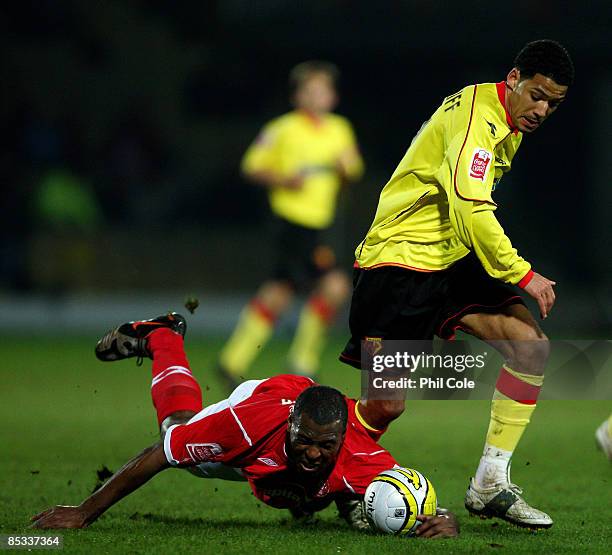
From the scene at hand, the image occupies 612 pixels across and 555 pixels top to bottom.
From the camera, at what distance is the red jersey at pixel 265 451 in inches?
201

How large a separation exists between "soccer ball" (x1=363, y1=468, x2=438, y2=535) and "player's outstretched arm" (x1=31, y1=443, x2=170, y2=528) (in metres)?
0.84

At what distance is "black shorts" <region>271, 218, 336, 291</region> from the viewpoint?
10.6 m

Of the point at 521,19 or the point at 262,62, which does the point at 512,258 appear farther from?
the point at 262,62

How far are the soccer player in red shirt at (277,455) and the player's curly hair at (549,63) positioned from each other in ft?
5.26

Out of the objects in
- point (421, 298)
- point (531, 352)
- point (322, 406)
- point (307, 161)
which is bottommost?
point (322, 406)

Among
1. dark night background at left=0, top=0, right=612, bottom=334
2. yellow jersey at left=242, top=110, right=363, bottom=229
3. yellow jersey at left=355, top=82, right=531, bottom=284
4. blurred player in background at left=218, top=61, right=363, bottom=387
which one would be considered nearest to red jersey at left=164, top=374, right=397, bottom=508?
yellow jersey at left=355, top=82, right=531, bottom=284

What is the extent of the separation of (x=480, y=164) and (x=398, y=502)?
1.43 metres

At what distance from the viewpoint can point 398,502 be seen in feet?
16.6

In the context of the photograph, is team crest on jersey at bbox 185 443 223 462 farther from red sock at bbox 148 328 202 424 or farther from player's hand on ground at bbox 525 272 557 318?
player's hand on ground at bbox 525 272 557 318

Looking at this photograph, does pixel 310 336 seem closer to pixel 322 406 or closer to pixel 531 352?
pixel 531 352

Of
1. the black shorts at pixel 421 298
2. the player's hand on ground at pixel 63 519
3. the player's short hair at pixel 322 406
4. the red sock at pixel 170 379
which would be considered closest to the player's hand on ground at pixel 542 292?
the black shorts at pixel 421 298

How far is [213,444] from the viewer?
5.10 m

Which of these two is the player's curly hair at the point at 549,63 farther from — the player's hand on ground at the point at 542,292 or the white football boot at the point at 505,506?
the white football boot at the point at 505,506

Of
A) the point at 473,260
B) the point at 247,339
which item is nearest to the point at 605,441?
the point at 473,260
